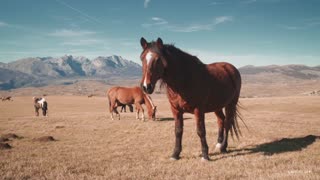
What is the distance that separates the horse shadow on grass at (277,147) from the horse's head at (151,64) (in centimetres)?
357

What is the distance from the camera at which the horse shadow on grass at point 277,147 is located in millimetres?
11527

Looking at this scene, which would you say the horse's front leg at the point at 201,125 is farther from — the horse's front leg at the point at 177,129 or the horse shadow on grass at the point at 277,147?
the horse's front leg at the point at 177,129

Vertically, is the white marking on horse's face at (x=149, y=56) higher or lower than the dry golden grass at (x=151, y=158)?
higher

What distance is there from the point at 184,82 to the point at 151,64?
1.45 metres

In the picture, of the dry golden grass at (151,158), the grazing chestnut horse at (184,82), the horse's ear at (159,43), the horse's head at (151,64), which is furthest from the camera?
the horse's ear at (159,43)

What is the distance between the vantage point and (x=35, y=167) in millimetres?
9289

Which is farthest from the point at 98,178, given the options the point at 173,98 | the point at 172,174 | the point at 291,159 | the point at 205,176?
the point at 291,159

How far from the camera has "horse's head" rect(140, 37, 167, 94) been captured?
8617 mm

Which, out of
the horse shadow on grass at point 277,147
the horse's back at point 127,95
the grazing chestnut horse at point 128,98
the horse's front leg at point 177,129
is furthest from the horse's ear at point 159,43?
the horse's back at point 127,95

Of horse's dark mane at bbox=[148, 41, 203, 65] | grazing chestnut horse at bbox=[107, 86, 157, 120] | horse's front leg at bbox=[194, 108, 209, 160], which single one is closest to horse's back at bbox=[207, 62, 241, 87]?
horse's dark mane at bbox=[148, 41, 203, 65]

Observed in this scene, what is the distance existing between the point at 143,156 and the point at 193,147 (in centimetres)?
262

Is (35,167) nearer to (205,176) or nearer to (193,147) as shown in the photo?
(205,176)

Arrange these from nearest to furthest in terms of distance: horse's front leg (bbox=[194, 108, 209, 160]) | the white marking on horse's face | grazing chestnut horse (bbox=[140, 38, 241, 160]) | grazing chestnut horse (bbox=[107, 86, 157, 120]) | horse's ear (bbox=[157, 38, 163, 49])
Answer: the white marking on horse's face < grazing chestnut horse (bbox=[140, 38, 241, 160]) < horse's ear (bbox=[157, 38, 163, 49]) < horse's front leg (bbox=[194, 108, 209, 160]) < grazing chestnut horse (bbox=[107, 86, 157, 120])

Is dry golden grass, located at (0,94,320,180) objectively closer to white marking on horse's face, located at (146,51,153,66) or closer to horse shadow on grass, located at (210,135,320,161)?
horse shadow on grass, located at (210,135,320,161)
